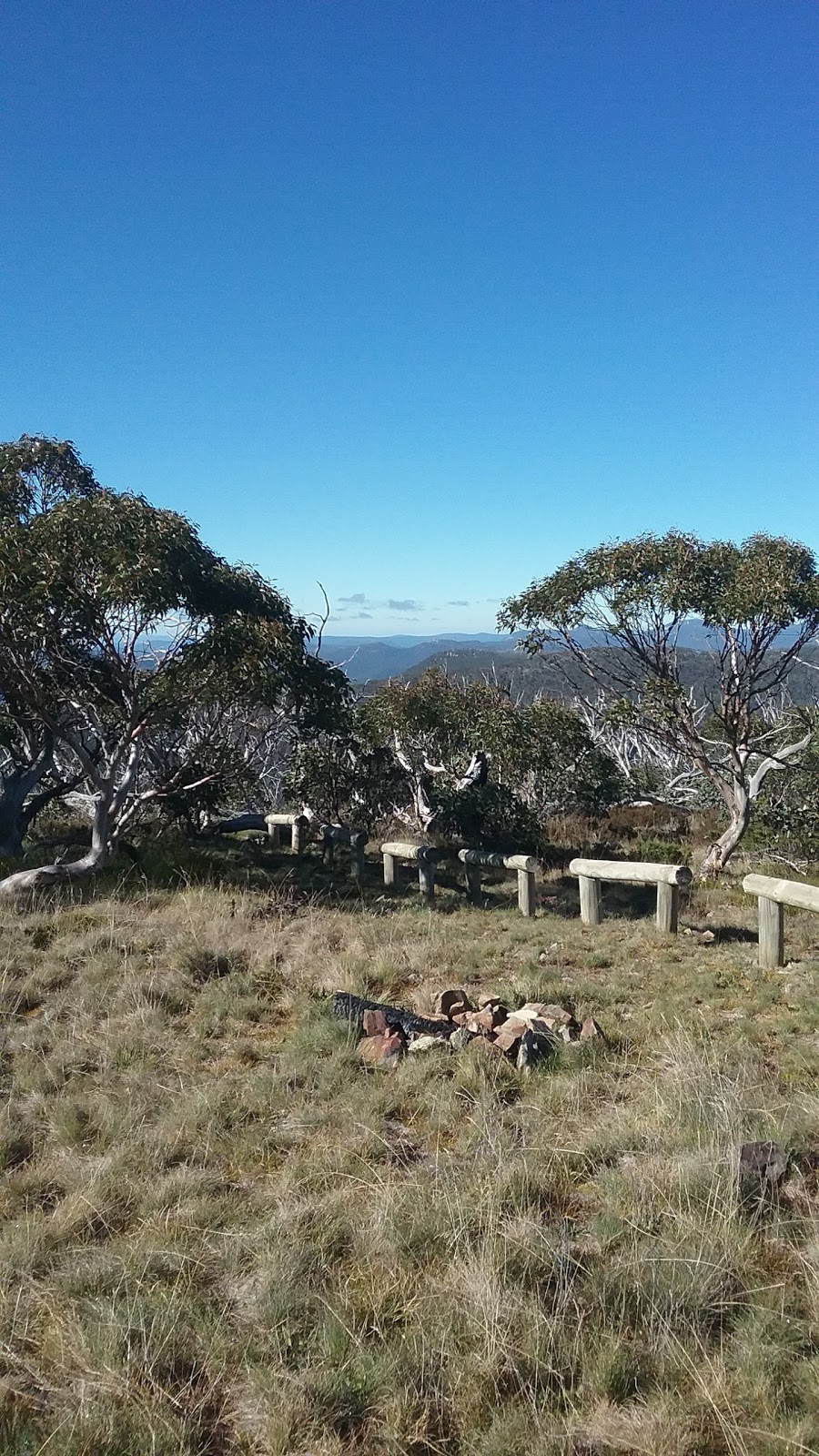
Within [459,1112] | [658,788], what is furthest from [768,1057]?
[658,788]

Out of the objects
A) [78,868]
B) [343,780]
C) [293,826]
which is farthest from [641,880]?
[343,780]

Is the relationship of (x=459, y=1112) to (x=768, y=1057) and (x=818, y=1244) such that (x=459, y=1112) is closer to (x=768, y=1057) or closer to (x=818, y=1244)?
(x=818, y=1244)

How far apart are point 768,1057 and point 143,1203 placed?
389 cm

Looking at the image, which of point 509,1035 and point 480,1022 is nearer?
point 509,1035

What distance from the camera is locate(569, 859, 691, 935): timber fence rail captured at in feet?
29.2

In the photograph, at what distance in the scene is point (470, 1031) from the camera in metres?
5.62

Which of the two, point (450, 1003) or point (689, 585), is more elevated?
point (689, 585)

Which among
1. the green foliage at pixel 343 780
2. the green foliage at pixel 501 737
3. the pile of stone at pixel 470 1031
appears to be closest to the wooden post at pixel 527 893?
the pile of stone at pixel 470 1031

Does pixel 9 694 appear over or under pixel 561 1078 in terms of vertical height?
over

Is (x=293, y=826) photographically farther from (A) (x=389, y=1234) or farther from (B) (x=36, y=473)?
(A) (x=389, y=1234)

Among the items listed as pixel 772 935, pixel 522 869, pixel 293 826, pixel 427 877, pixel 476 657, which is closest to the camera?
pixel 772 935

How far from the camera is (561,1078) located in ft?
16.5

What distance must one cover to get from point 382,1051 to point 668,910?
15.6 feet

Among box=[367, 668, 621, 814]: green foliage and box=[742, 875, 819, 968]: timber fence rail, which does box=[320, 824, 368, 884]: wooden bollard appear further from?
box=[742, 875, 819, 968]: timber fence rail
